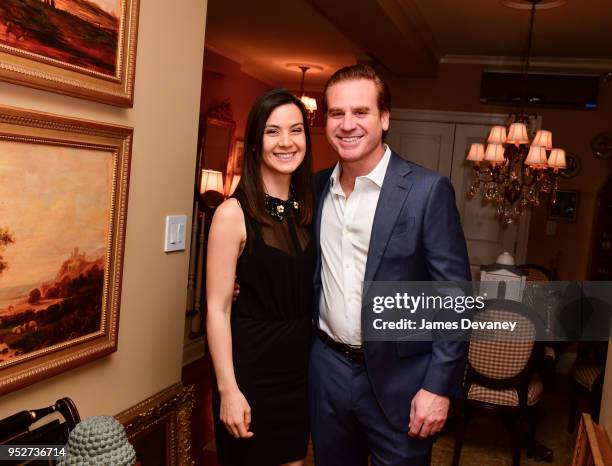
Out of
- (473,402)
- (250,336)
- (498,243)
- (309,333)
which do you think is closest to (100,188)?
(250,336)

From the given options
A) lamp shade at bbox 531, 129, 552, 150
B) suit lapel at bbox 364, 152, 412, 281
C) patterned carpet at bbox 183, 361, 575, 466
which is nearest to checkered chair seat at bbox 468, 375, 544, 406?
patterned carpet at bbox 183, 361, 575, 466

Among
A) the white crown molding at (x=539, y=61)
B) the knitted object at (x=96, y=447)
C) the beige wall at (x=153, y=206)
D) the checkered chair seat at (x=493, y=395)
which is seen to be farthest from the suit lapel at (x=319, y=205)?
the white crown molding at (x=539, y=61)

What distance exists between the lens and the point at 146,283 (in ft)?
5.68

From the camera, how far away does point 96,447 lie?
3.25 ft

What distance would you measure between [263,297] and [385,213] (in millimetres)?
422

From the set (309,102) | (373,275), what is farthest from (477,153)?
(373,275)

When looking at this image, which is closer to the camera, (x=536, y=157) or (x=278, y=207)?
(x=278, y=207)

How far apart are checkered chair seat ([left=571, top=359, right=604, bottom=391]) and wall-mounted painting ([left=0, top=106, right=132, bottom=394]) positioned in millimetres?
3126

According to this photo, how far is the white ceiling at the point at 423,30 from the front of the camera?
395 cm

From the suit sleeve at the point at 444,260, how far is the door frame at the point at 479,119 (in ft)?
13.6

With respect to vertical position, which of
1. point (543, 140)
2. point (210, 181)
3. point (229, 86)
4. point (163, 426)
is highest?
point (229, 86)

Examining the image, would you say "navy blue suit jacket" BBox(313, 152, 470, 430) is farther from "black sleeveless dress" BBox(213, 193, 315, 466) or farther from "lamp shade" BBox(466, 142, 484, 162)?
"lamp shade" BBox(466, 142, 484, 162)

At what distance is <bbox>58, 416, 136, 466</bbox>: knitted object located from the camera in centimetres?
99

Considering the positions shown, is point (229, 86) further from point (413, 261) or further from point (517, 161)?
point (413, 261)
